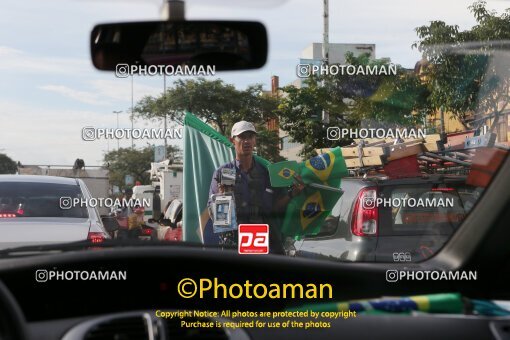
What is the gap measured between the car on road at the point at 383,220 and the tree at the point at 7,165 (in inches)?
39.5

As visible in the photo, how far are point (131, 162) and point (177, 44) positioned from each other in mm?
432

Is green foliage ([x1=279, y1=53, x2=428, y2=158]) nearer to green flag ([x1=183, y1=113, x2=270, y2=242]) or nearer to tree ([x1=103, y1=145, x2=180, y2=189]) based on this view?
green flag ([x1=183, y1=113, x2=270, y2=242])

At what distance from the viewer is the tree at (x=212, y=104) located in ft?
8.55

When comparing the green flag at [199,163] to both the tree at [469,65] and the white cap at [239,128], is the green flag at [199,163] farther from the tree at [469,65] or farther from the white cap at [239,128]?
the tree at [469,65]

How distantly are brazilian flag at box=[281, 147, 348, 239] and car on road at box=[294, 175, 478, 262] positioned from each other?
3 centimetres

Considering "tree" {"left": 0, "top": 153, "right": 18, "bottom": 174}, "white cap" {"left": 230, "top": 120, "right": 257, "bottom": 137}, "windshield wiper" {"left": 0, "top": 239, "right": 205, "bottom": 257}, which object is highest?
"white cap" {"left": 230, "top": 120, "right": 257, "bottom": 137}

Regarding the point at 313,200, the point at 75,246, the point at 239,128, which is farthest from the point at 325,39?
the point at 75,246

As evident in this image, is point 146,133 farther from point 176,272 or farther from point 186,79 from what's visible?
point 176,272

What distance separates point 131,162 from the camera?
2664mm

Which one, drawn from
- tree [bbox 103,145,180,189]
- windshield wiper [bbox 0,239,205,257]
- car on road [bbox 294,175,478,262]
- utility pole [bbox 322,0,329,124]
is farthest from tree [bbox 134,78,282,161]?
windshield wiper [bbox 0,239,205,257]

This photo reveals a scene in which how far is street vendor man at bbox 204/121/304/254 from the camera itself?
2660 mm

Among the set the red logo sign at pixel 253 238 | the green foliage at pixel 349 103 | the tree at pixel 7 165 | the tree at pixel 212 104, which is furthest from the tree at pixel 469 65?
the tree at pixel 7 165

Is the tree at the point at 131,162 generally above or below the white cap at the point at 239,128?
below

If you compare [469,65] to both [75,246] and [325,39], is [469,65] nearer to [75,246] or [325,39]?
[325,39]
